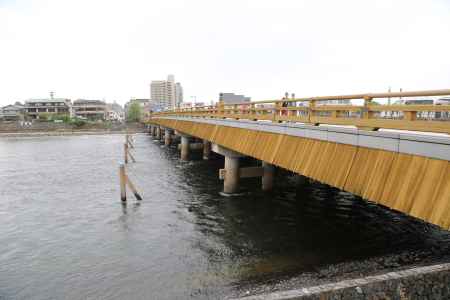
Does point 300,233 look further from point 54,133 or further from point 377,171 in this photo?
point 54,133

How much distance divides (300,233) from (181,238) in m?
5.48

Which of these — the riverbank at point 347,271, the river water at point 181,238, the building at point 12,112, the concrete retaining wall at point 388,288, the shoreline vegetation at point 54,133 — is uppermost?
the building at point 12,112

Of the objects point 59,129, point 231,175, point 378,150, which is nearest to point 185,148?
point 231,175

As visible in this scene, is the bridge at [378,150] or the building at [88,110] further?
the building at [88,110]

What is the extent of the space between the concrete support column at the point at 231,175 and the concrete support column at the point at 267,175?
1.87m

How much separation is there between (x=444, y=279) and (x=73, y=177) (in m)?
30.1

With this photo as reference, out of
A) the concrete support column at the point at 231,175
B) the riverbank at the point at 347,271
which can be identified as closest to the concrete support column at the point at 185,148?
the concrete support column at the point at 231,175

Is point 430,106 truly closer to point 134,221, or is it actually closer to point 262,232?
point 262,232

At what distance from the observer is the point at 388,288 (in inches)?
291

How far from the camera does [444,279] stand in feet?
25.0

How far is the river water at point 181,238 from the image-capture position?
35.6 feet

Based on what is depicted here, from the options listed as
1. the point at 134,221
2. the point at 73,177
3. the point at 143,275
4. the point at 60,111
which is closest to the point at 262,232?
the point at 143,275

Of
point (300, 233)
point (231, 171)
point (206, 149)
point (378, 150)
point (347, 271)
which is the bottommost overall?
point (300, 233)

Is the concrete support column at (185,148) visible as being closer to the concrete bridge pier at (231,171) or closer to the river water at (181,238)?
the river water at (181,238)
